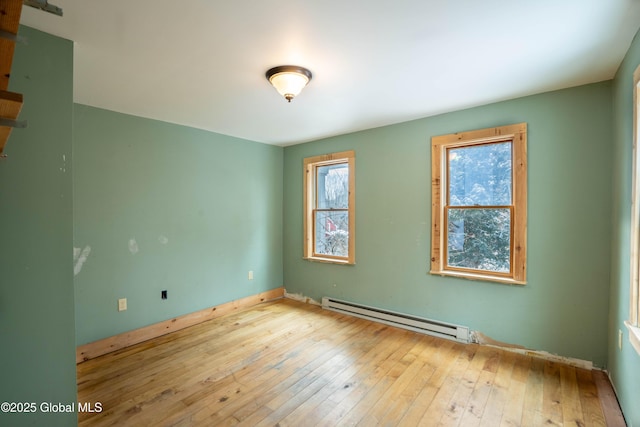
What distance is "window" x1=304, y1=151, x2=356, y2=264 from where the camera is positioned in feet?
13.6

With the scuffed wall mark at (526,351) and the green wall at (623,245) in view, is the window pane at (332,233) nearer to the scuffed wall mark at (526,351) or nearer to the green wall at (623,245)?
the scuffed wall mark at (526,351)

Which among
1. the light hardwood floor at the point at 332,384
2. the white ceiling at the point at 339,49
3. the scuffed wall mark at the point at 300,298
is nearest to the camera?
the white ceiling at the point at 339,49

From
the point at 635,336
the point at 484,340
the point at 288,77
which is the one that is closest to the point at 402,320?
the point at 484,340

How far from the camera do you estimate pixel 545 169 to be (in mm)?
2760

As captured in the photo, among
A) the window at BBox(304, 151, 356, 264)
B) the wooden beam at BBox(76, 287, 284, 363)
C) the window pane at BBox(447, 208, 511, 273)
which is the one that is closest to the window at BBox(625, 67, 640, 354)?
the window pane at BBox(447, 208, 511, 273)

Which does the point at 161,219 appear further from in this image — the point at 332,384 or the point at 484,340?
the point at 484,340

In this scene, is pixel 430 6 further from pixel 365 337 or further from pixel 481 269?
pixel 365 337

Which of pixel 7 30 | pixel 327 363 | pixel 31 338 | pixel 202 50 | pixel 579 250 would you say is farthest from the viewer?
pixel 327 363

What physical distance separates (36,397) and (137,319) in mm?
1563

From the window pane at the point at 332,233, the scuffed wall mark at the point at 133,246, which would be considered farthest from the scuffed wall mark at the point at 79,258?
the window pane at the point at 332,233

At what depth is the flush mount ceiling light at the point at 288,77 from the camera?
2.25 m

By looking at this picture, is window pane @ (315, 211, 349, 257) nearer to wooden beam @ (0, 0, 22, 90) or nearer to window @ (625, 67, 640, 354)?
window @ (625, 67, 640, 354)

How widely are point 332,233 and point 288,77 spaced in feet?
8.63

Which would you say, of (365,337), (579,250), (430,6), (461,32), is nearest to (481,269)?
(579,250)
